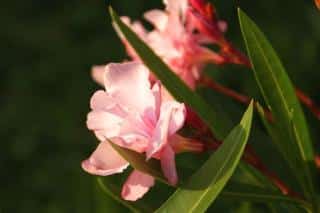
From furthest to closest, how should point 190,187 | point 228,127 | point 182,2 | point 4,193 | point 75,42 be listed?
point 75,42 → point 4,193 → point 182,2 → point 228,127 → point 190,187

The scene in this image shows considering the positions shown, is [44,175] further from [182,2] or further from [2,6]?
[182,2]

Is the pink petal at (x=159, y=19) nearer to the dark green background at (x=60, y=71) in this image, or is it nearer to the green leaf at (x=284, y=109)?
the green leaf at (x=284, y=109)

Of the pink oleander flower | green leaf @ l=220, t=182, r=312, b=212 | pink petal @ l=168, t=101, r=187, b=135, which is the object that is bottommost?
green leaf @ l=220, t=182, r=312, b=212

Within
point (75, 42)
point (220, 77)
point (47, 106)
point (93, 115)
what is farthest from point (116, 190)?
point (75, 42)

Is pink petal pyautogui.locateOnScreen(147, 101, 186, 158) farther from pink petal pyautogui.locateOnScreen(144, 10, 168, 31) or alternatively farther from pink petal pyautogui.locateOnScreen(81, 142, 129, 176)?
pink petal pyautogui.locateOnScreen(144, 10, 168, 31)

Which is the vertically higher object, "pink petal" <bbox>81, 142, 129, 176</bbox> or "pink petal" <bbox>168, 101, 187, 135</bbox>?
"pink petal" <bbox>168, 101, 187, 135</bbox>

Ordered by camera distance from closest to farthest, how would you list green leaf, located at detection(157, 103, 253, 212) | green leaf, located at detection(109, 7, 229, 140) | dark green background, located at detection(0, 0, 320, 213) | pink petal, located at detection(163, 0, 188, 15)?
green leaf, located at detection(157, 103, 253, 212)
green leaf, located at detection(109, 7, 229, 140)
pink petal, located at detection(163, 0, 188, 15)
dark green background, located at detection(0, 0, 320, 213)

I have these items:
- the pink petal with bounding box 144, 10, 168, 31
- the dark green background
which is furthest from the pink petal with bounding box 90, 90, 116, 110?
the dark green background
